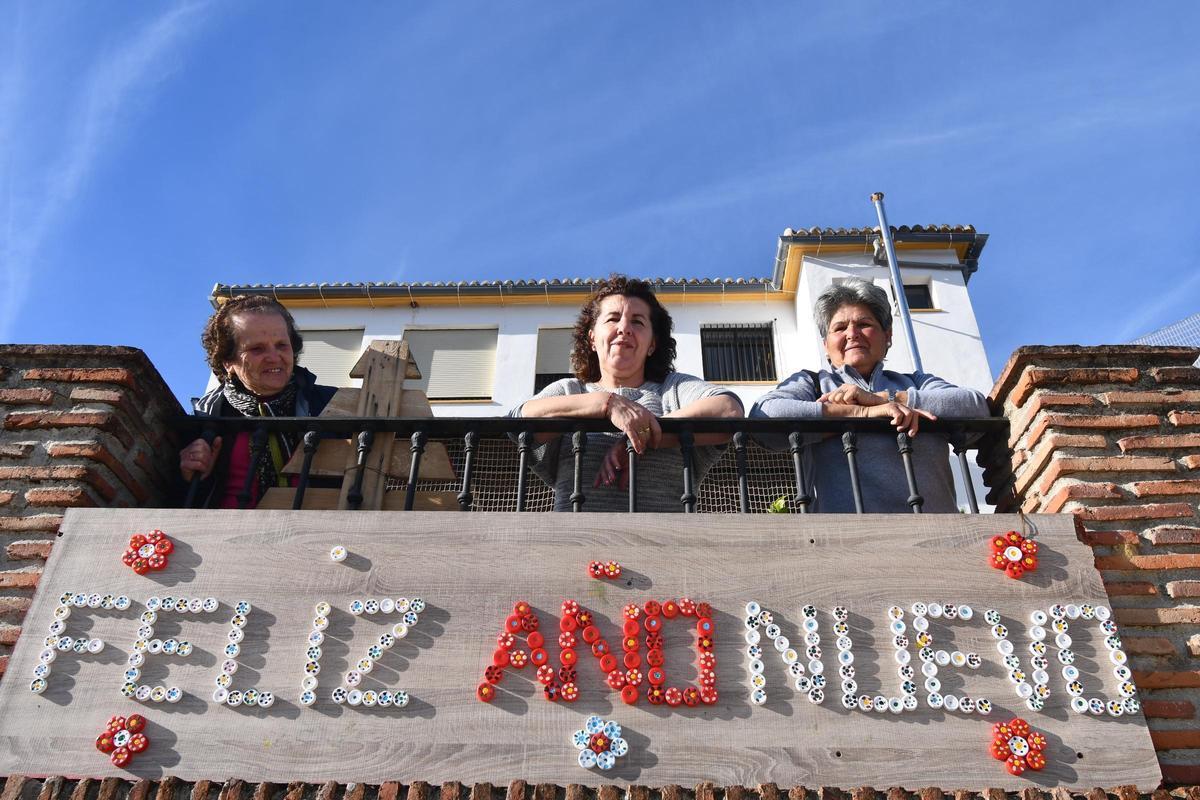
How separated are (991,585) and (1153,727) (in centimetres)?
65

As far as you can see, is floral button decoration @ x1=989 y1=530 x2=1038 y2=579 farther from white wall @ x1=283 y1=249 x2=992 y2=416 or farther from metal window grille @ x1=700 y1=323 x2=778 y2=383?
metal window grille @ x1=700 y1=323 x2=778 y2=383

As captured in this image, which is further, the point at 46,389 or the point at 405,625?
the point at 46,389

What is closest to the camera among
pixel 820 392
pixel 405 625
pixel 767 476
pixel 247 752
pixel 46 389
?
pixel 247 752

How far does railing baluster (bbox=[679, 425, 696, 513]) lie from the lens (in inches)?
135

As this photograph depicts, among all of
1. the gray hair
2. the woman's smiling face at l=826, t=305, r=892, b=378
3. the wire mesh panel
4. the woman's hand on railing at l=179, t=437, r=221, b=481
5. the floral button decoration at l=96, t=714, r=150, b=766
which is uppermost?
the wire mesh panel

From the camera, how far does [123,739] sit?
9.27 ft

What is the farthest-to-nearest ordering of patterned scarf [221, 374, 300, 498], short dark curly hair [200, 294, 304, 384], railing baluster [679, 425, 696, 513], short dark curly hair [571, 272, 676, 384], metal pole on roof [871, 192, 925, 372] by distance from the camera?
metal pole on roof [871, 192, 925, 372] → short dark curly hair [571, 272, 676, 384] → short dark curly hair [200, 294, 304, 384] → patterned scarf [221, 374, 300, 498] → railing baluster [679, 425, 696, 513]

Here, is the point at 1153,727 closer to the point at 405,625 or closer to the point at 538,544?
the point at 538,544

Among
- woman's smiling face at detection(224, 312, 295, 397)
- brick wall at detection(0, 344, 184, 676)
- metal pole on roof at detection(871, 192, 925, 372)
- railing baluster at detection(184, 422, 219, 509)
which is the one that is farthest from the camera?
metal pole on roof at detection(871, 192, 925, 372)

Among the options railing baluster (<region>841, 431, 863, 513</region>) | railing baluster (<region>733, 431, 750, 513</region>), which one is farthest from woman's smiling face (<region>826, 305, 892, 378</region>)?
railing baluster (<region>733, 431, 750, 513</region>)

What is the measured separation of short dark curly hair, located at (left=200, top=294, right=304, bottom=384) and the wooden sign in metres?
1.15

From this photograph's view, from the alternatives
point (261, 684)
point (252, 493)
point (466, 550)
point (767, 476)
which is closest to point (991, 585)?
point (466, 550)

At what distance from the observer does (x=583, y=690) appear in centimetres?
291

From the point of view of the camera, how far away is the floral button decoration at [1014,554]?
3133mm
